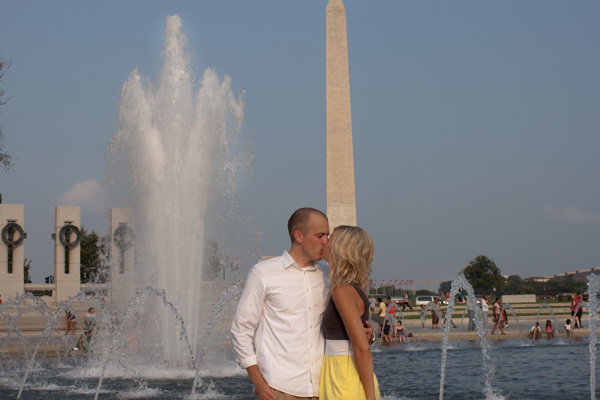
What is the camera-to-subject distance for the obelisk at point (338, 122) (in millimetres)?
25047

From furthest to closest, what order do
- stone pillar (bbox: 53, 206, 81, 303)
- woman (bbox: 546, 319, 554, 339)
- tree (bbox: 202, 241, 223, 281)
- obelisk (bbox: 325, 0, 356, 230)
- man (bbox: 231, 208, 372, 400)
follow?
stone pillar (bbox: 53, 206, 81, 303)
obelisk (bbox: 325, 0, 356, 230)
woman (bbox: 546, 319, 554, 339)
tree (bbox: 202, 241, 223, 281)
man (bbox: 231, 208, 372, 400)

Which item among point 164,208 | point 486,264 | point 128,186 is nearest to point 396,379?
point 164,208

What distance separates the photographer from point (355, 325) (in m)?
3.08

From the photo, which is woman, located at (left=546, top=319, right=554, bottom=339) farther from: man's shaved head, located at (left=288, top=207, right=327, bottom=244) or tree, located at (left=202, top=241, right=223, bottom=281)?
man's shaved head, located at (left=288, top=207, right=327, bottom=244)

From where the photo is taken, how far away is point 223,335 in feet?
57.1


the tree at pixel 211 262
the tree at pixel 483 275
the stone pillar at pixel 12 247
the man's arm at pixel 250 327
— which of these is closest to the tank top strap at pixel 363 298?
the man's arm at pixel 250 327

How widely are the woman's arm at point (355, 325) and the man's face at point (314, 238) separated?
244mm

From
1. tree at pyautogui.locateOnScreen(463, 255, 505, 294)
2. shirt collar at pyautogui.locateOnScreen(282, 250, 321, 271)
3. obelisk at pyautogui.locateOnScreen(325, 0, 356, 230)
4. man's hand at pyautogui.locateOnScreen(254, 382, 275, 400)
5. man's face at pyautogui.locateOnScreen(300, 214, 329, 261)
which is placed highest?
obelisk at pyautogui.locateOnScreen(325, 0, 356, 230)

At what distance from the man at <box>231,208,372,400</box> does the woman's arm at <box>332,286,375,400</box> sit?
0.18 metres

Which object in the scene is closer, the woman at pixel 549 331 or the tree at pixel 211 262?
the tree at pixel 211 262

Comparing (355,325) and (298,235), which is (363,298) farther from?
(298,235)

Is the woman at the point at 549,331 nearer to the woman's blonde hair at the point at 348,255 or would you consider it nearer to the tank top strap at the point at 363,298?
the tank top strap at the point at 363,298

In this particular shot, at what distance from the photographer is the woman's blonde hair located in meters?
3.08

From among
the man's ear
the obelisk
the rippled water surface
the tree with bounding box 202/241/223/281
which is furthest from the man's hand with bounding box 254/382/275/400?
the obelisk
